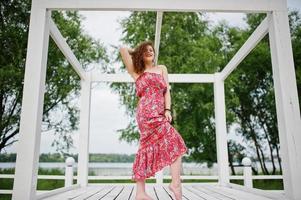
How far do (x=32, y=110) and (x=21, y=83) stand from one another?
3.96 metres

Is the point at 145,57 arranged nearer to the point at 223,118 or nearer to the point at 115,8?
the point at 115,8

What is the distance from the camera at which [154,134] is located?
251 cm

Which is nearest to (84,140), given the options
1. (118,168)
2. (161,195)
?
(161,195)

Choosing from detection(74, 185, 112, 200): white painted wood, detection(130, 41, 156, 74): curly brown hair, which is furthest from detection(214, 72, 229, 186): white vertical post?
detection(130, 41, 156, 74): curly brown hair

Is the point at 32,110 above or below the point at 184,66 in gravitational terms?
below

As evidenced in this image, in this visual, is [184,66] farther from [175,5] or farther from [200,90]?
[175,5]

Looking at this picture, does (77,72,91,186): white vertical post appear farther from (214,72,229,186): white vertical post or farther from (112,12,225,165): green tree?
(112,12,225,165): green tree

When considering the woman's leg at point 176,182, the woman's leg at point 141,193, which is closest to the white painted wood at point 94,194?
the woman's leg at point 141,193

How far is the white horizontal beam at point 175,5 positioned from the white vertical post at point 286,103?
18 cm

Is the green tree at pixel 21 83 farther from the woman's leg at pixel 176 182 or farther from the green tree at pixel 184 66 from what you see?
the woman's leg at pixel 176 182

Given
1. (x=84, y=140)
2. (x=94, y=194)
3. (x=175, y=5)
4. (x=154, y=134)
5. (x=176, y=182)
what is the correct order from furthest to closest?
(x=84, y=140) → (x=94, y=194) → (x=175, y=5) → (x=154, y=134) → (x=176, y=182)

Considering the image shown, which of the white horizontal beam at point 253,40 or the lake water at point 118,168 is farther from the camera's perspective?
the lake water at point 118,168

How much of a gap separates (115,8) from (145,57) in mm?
570

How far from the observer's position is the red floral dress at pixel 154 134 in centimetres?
244
